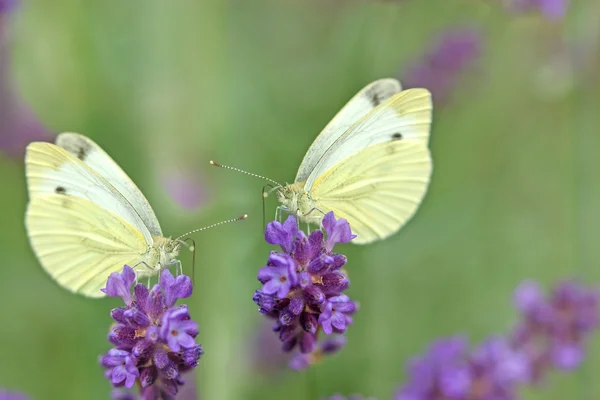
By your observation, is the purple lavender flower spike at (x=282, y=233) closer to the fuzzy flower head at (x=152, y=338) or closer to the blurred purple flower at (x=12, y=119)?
the fuzzy flower head at (x=152, y=338)

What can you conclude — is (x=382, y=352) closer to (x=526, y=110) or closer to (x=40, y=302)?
(x=40, y=302)

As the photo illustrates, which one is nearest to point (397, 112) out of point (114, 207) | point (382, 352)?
point (114, 207)

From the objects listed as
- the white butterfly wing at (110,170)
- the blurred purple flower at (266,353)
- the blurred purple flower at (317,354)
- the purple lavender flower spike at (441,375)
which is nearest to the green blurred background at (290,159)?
the blurred purple flower at (266,353)

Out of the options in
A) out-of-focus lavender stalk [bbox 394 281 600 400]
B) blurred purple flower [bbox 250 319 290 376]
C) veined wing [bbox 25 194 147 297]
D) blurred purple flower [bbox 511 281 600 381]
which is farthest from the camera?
blurred purple flower [bbox 250 319 290 376]

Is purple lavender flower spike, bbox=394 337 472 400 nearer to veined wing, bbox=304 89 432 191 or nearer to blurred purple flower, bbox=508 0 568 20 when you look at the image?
veined wing, bbox=304 89 432 191

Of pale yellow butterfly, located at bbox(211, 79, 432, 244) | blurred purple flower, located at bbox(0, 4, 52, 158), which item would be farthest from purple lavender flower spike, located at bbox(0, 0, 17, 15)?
pale yellow butterfly, located at bbox(211, 79, 432, 244)

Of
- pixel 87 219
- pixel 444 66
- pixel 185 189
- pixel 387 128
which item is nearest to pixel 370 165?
pixel 387 128
